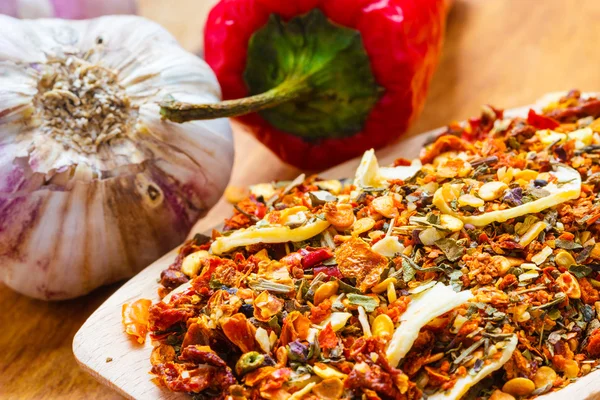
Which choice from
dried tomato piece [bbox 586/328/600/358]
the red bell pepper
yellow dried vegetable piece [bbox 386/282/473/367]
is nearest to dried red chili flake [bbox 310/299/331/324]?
yellow dried vegetable piece [bbox 386/282/473/367]

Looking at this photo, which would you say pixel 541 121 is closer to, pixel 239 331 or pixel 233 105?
pixel 233 105

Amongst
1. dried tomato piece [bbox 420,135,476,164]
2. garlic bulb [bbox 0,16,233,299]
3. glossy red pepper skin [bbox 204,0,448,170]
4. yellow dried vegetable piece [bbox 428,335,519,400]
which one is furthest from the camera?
glossy red pepper skin [bbox 204,0,448,170]

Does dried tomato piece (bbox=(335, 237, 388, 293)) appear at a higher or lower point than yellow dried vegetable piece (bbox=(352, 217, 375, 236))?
lower

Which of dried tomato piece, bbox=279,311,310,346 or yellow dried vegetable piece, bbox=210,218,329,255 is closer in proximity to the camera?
dried tomato piece, bbox=279,311,310,346

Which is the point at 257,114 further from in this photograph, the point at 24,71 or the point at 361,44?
the point at 24,71

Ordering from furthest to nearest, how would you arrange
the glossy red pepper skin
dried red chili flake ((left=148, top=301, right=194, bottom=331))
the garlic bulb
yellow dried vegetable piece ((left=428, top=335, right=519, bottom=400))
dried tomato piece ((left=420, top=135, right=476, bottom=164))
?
the glossy red pepper skin → dried tomato piece ((left=420, top=135, right=476, bottom=164)) → the garlic bulb → dried red chili flake ((left=148, top=301, right=194, bottom=331)) → yellow dried vegetable piece ((left=428, top=335, right=519, bottom=400))

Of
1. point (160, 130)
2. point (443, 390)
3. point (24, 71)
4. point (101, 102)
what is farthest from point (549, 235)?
point (24, 71)

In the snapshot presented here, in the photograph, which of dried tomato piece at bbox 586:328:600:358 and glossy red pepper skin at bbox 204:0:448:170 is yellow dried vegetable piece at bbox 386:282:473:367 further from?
glossy red pepper skin at bbox 204:0:448:170

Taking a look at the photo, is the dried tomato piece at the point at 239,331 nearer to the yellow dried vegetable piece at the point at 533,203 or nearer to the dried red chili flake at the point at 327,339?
the dried red chili flake at the point at 327,339
